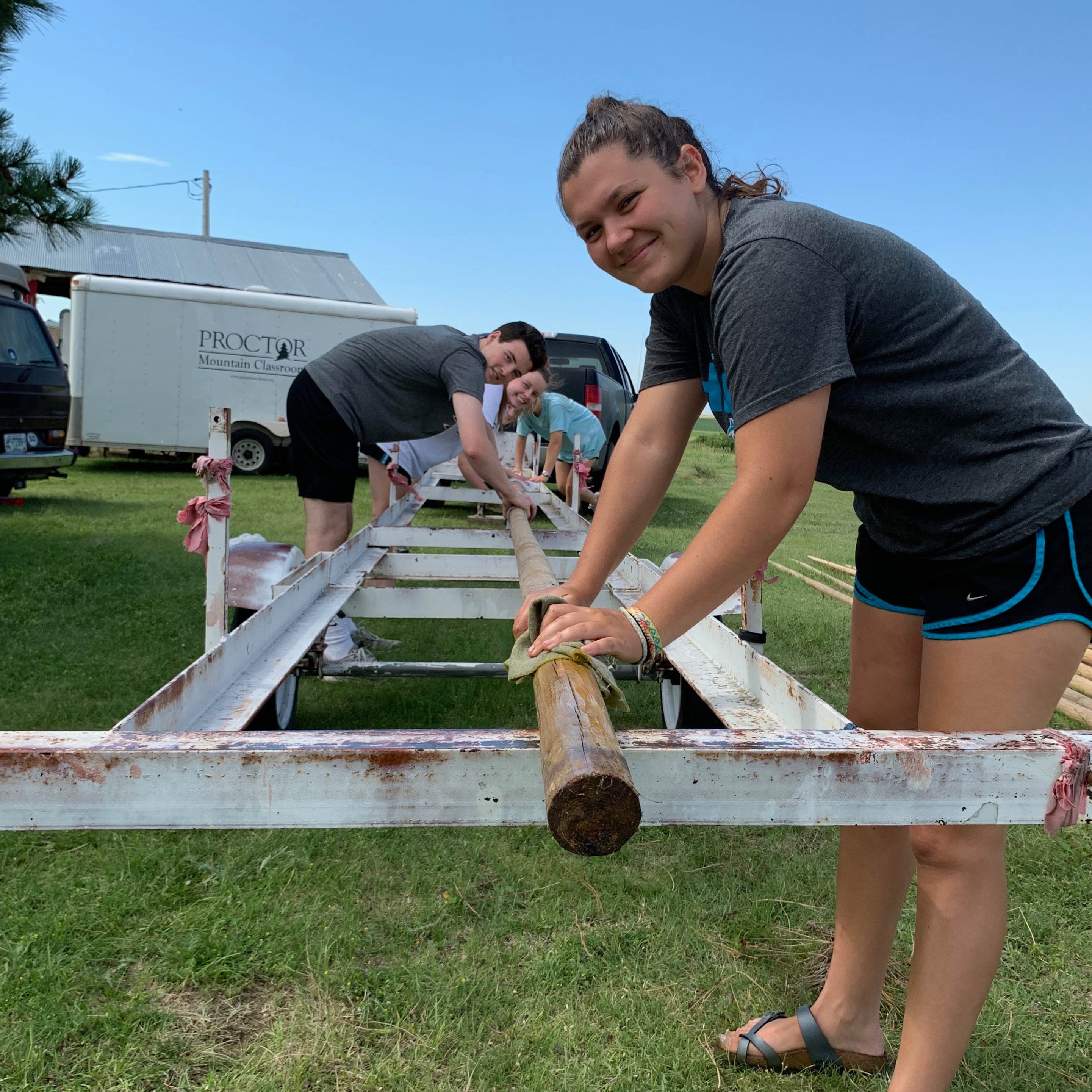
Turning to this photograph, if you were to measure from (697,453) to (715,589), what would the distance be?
23942 mm

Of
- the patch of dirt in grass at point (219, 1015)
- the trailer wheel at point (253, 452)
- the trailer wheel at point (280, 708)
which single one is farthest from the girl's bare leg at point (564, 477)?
the patch of dirt in grass at point (219, 1015)

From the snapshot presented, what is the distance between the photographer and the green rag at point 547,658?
4.93 ft

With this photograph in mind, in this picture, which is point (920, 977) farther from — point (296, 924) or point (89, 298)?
point (89, 298)

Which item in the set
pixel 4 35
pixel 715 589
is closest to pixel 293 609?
pixel 715 589

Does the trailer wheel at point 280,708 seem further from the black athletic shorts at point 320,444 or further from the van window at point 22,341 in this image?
the van window at point 22,341

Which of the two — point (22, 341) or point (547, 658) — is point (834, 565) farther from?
point (22, 341)

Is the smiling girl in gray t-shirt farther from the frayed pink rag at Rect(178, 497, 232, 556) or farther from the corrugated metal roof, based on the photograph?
the corrugated metal roof

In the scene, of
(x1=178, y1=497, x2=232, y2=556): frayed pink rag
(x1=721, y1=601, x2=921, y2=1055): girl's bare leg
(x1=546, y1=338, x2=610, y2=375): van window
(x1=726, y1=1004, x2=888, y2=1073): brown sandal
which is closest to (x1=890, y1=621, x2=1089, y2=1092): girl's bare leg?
(x1=721, y1=601, x2=921, y2=1055): girl's bare leg

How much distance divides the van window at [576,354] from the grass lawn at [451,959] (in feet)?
30.5

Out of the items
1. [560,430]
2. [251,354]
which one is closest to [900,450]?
[560,430]

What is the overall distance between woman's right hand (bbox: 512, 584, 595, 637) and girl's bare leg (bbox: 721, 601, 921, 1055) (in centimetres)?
59

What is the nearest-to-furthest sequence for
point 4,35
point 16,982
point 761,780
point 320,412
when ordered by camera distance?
point 761,780
point 16,982
point 320,412
point 4,35

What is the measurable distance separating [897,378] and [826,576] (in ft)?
23.2

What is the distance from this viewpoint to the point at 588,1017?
2.13 m
